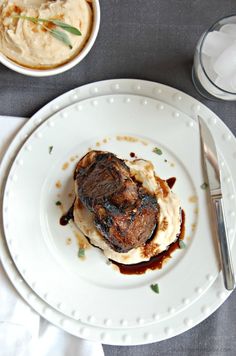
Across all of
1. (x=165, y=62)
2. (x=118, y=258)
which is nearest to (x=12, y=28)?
(x=165, y=62)

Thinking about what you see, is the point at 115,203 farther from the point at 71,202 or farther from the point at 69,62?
the point at 69,62

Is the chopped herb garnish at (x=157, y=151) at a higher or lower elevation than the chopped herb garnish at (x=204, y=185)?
higher

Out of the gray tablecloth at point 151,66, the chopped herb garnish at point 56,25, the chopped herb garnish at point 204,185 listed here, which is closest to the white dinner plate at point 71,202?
the chopped herb garnish at point 204,185

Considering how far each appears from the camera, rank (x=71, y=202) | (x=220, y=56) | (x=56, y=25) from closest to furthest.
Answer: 1. (x=56, y=25)
2. (x=220, y=56)
3. (x=71, y=202)

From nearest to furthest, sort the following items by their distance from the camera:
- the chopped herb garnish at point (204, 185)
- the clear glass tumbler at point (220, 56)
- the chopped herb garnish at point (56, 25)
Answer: the chopped herb garnish at point (56, 25), the clear glass tumbler at point (220, 56), the chopped herb garnish at point (204, 185)

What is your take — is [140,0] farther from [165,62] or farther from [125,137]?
[125,137]

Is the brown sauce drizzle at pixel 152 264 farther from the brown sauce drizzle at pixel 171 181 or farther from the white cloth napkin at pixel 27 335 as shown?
the white cloth napkin at pixel 27 335

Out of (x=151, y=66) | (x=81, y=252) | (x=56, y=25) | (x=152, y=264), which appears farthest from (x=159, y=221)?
(x=56, y=25)

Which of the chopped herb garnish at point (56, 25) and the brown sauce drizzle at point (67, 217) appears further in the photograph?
the brown sauce drizzle at point (67, 217)
